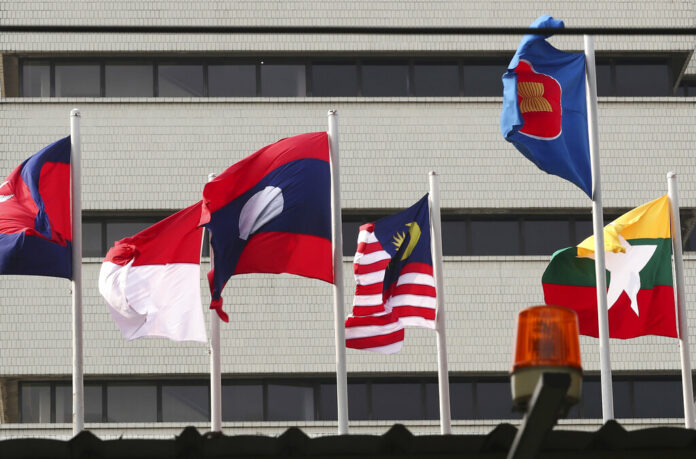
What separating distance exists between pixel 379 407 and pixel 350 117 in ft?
20.2

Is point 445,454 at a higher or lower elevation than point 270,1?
lower

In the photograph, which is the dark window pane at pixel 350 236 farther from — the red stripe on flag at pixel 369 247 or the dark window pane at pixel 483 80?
the red stripe on flag at pixel 369 247

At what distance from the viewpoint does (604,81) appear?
3055 cm

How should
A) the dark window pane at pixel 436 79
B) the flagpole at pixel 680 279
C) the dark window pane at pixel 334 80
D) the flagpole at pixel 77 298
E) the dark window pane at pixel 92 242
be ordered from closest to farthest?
the flagpole at pixel 77 298 → the flagpole at pixel 680 279 → the dark window pane at pixel 92 242 → the dark window pane at pixel 334 80 → the dark window pane at pixel 436 79

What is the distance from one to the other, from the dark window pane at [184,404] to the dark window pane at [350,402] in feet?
7.70

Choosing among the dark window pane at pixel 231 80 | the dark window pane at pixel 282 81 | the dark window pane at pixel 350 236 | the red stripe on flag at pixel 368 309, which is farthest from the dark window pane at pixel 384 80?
the red stripe on flag at pixel 368 309

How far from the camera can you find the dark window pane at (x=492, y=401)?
28219mm

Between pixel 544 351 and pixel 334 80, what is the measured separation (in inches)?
Result: 997

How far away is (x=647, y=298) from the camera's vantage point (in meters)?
19.5

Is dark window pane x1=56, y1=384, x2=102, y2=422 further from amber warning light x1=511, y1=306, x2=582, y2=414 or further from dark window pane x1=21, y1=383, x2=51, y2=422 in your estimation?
amber warning light x1=511, y1=306, x2=582, y2=414

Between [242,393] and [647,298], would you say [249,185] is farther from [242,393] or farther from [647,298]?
[242,393]

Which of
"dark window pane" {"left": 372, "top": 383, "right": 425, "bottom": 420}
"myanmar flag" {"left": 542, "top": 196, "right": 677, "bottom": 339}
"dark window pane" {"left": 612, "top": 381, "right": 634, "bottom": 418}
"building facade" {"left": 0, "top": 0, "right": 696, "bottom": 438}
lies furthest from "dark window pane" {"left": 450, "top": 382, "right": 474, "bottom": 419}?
"myanmar flag" {"left": 542, "top": 196, "right": 677, "bottom": 339}

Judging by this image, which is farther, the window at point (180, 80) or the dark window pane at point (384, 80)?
the dark window pane at point (384, 80)

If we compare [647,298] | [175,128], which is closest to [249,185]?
[647,298]
